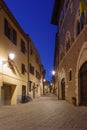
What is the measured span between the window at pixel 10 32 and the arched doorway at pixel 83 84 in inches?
260

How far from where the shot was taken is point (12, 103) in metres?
22.9

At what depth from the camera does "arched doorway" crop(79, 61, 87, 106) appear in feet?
59.2

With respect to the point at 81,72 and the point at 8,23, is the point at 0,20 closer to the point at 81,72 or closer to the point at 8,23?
the point at 8,23

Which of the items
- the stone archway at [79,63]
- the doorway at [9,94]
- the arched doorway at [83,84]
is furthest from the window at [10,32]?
the arched doorway at [83,84]

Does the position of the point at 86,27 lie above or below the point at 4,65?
above

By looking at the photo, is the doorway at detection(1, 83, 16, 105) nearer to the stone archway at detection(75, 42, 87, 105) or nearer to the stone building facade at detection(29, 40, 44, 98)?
the stone archway at detection(75, 42, 87, 105)

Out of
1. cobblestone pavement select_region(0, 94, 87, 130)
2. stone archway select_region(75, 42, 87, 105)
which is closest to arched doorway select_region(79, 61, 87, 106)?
stone archway select_region(75, 42, 87, 105)

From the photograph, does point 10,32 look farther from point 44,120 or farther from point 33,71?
point 33,71

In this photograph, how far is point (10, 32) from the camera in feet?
70.9

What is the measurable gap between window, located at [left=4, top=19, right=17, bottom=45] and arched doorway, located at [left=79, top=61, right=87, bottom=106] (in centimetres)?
661

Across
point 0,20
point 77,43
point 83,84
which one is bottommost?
point 83,84

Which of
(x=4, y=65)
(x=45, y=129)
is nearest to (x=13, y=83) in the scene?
(x=4, y=65)

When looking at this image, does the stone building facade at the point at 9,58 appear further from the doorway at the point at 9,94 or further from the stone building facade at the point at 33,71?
the stone building facade at the point at 33,71

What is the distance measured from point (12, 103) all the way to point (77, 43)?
8.20m
